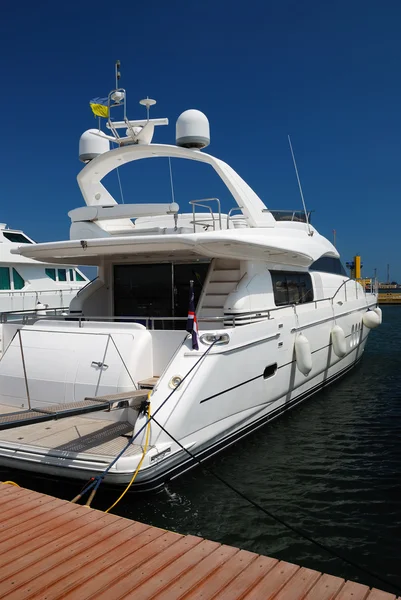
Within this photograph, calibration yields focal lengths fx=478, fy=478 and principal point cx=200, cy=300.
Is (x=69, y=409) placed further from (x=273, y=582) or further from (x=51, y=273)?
(x=51, y=273)

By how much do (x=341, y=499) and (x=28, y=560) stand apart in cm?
377

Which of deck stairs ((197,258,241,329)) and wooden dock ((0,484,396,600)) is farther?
deck stairs ((197,258,241,329))

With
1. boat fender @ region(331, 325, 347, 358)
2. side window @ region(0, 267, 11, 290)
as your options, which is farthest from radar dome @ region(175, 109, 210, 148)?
side window @ region(0, 267, 11, 290)

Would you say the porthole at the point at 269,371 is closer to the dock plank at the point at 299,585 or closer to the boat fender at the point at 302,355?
the boat fender at the point at 302,355

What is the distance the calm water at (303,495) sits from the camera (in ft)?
15.9

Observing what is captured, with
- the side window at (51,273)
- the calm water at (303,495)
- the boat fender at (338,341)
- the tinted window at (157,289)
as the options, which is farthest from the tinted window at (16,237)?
the calm water at (303,495)

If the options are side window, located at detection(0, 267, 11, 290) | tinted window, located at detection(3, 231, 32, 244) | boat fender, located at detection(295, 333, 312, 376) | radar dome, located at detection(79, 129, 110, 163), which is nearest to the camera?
boat fender, located at detection(295, 333, 312, 376)

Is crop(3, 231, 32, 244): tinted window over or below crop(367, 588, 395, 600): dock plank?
over

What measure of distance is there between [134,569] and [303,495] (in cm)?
304

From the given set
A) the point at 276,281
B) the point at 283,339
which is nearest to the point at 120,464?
the point at 283,339

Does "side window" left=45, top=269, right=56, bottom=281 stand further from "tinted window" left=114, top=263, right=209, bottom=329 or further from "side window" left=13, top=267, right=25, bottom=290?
"tinted window" left=114, top=263, right=209, bottom=329

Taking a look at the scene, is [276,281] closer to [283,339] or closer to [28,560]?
[283,339]

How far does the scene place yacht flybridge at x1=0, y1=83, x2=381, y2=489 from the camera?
5.74 metres

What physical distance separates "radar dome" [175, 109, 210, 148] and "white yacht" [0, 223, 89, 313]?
10258mm
